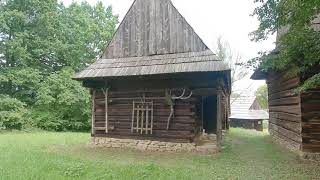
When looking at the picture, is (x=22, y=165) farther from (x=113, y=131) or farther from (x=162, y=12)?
(x=162, y=12)

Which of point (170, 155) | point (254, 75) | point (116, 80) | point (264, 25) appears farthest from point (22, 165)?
point (254, 75)

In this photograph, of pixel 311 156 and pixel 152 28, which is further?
pixel 152 28

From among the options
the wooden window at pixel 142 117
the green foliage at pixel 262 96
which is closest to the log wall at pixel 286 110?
the wooden window at pixel 142 117


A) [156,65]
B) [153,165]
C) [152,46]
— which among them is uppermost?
[152,46]

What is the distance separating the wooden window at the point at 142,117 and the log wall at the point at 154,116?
149mm

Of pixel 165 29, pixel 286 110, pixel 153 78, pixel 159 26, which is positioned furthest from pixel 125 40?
pixel 286 110

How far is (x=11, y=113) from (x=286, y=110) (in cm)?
1625

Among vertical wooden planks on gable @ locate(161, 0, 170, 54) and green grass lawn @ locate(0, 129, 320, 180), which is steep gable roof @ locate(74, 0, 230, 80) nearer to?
vertical wooden planks on gable @ locate(161, 0, 170, 54)

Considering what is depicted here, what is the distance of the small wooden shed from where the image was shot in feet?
103

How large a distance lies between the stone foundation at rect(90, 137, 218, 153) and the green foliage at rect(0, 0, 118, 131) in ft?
31.2

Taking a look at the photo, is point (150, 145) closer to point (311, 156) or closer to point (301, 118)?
point (301, 118)

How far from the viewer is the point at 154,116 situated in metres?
12.9

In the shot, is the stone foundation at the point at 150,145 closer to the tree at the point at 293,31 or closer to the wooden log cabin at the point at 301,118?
the wooden log cabin at the point at 301,118

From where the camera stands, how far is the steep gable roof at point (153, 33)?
13195mm
